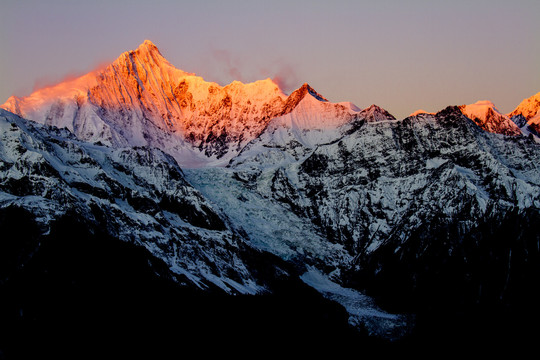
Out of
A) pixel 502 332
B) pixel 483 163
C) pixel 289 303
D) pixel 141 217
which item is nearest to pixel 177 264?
pixel 141 217


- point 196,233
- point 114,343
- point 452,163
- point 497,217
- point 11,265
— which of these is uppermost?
point 452,163

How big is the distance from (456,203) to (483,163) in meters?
27.4

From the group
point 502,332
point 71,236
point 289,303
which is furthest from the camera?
point 502,332

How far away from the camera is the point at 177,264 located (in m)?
127

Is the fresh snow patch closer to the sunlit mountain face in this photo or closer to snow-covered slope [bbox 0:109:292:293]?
the sunlit mountain face

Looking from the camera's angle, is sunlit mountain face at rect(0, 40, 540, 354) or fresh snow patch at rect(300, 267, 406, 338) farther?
fresh snow patch at rect(300, 267, 406, 338)

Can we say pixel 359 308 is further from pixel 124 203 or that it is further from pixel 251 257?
pixel 124 203

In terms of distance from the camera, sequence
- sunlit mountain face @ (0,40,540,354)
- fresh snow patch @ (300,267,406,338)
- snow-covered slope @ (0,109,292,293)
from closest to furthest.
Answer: sunlit mountain face @ (0,40,540,354) < snow-covered slope @ (0,109,292,293) < fresh snow patch @ (300,267,406,338)

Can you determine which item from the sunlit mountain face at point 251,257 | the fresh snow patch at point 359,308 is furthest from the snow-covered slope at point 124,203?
the fresh snow patch at point 359,308

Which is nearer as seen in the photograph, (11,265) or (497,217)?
(11,265)

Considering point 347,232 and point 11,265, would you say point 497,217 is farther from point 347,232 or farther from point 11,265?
point 11,265

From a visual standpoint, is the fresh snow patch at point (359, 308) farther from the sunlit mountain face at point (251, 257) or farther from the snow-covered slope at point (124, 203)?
the snow-covered slope at point (124, 203)

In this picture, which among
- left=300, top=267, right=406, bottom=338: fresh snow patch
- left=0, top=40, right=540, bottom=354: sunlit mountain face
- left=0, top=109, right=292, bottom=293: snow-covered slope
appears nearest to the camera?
left=0, top=40, right=540, bottom=354: sunlit mountain face

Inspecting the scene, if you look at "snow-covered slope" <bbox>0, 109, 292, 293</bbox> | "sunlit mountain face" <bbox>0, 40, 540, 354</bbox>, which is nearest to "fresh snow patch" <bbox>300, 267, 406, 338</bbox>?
"sunlit mountain face" <bbox>0, 40, 540, 354</bbox>
